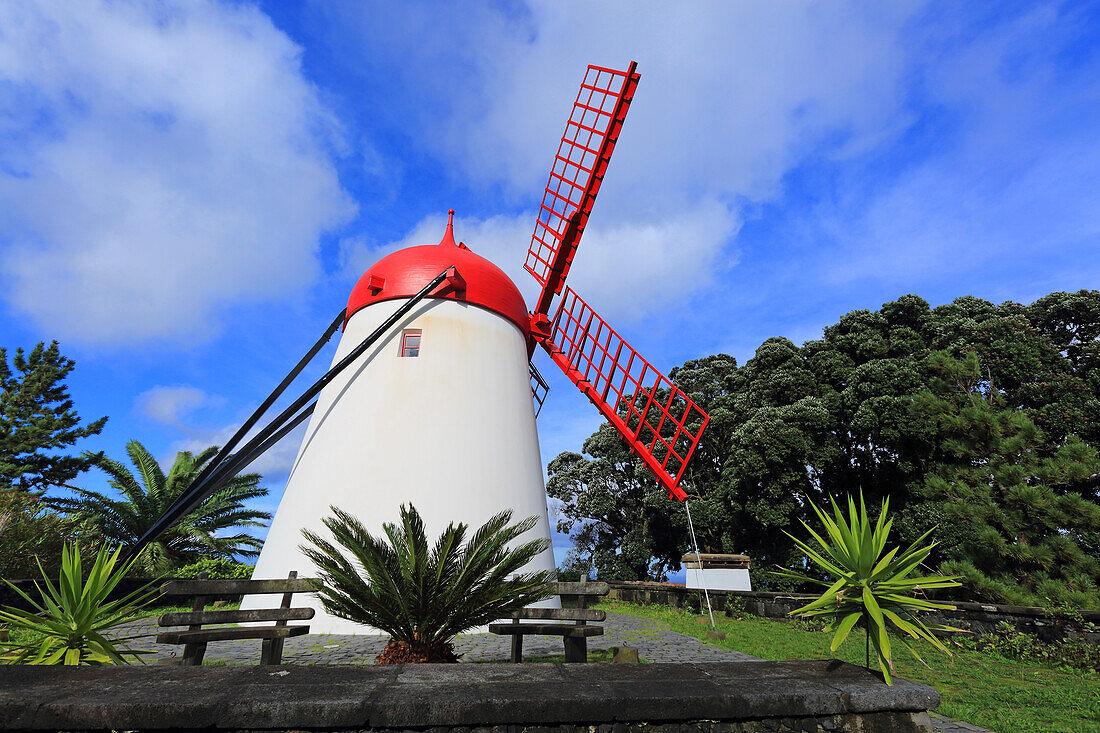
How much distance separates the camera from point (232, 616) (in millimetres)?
4547

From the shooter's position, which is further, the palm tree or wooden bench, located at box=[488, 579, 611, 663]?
the palm tree

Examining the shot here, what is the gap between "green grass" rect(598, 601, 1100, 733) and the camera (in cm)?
431

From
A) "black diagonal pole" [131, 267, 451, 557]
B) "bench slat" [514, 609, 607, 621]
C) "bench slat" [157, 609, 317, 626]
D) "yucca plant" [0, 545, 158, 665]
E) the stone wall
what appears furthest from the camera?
"black diagonal pole" [131, 267, 451, 557]

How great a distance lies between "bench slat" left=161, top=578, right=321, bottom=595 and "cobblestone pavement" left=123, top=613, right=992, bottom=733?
4.75ft

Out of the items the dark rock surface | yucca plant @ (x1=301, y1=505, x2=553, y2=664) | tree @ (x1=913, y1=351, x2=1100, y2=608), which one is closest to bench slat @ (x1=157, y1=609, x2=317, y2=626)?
yucca plant @ (x1=301, y1=505, x2=553, y2=664)

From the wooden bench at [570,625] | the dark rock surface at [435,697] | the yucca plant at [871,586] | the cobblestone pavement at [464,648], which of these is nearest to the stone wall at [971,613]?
the cobblestone pavement at [464,648]

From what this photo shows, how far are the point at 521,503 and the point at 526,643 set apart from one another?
211 centimetres

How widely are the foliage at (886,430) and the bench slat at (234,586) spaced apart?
33.1 ft

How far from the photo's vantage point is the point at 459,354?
9.26 metres

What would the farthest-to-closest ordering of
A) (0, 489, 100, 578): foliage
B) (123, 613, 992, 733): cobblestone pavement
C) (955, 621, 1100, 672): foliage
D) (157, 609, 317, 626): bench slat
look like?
(0, 489, 100, 578): foliage < (955, 621, 1100, 672): foliage < (123, 613, 992, 733): cobblestone pavement < (157, 609, 317, 626): bench slat

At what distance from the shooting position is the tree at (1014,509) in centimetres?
850

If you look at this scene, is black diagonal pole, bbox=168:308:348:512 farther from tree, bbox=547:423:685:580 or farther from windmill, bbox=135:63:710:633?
tree, bbox=547:423:685:580

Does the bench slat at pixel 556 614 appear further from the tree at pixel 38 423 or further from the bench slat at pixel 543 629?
the tree at pixel 38 423

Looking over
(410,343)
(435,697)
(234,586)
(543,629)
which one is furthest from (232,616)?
(410,343)
